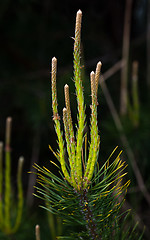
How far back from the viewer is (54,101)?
266mm

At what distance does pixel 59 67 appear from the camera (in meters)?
1.25

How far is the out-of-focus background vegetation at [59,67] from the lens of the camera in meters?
0.94

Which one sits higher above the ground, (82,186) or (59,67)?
(59,67)

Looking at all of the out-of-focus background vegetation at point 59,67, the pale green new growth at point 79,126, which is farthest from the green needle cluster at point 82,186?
the out-of-focus background vegetation at point 59,67

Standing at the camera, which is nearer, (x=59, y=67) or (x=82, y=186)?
(x=82, y=186)

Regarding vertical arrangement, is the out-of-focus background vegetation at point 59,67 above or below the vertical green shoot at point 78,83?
above

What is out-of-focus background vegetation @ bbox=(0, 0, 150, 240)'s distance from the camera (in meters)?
0.94

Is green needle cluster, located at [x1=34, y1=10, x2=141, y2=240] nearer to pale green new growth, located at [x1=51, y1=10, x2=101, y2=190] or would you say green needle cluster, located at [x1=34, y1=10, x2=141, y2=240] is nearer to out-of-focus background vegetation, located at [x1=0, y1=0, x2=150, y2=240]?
pale green new growth, located at [x1=51, y1=10, x2=101, y2=190]

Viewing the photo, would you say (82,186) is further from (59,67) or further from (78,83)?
(59,67)

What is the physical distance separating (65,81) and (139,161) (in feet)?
1.03

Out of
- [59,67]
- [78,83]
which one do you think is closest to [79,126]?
[78,83]

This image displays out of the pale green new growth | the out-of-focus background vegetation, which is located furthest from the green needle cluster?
the out-of-focus background vegetation

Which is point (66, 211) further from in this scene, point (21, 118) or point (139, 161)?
point (21, 118)

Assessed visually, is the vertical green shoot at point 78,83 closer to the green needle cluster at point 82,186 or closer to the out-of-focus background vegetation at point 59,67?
the green needle cluster at point 82,186
